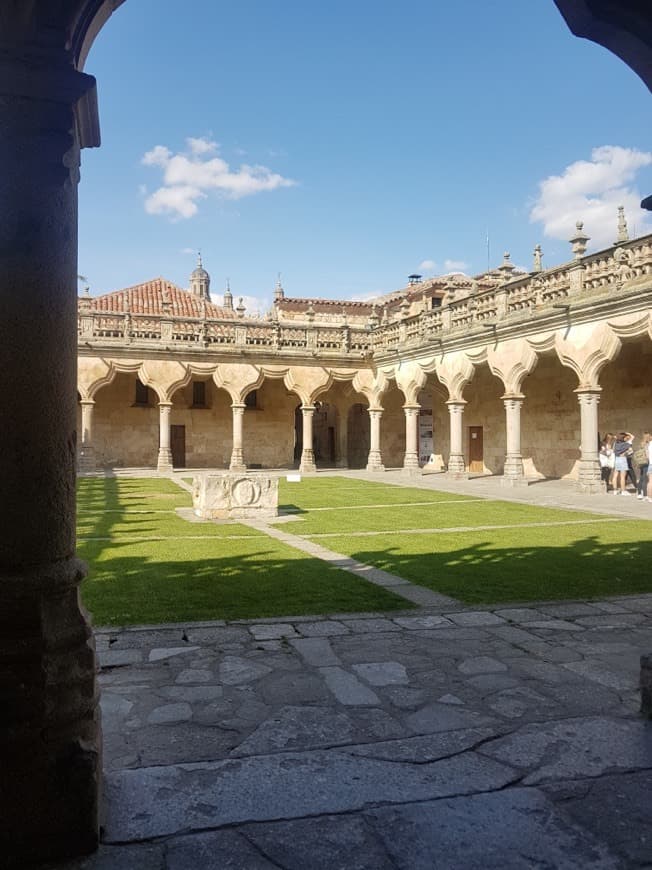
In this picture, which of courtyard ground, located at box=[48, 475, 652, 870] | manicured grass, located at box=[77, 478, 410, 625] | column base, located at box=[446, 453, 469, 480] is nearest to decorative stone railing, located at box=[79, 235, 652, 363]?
column base, located at box=[446, 453, 469, 480]

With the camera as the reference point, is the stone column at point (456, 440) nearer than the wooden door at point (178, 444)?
Yes

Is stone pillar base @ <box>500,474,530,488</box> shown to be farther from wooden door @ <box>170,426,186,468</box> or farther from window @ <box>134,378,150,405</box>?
window @ <box>134,378,150,405</box>

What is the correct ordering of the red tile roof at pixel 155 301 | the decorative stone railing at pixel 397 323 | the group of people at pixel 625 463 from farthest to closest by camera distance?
the red tile roof at pixel 155 301, the decorative stone railing at pixel 397 323, the group of people at pixel 625 463

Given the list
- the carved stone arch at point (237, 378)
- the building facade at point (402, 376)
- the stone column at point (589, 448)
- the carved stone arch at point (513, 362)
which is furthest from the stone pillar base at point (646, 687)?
the carved stone arch at point (237, 378)

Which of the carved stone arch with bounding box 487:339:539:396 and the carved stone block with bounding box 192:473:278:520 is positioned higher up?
the carved stone arch with bounding box 487:339:539:396

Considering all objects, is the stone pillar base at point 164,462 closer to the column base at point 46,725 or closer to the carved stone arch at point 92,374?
the carved stone arch at point 92,374

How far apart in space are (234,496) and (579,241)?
11102 millimetres

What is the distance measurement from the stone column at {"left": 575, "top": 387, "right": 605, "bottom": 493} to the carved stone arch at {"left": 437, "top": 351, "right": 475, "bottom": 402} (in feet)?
16.6

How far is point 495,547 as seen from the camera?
859cm

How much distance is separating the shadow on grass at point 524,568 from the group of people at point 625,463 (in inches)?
287

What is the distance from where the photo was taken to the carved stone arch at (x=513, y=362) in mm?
19186

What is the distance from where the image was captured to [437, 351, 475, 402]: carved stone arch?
867 inches

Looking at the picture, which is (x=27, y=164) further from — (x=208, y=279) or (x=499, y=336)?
(x=208, y=279)

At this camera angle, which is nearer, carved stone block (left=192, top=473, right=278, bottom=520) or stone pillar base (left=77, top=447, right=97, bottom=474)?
carved stone block (left=192, top=473, right=278, bottom=520)
